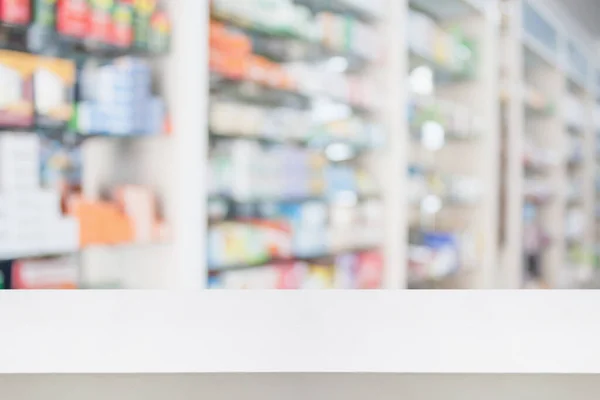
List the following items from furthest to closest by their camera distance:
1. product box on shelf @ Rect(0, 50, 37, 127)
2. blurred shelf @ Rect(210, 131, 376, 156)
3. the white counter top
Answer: blurred shelf @ Rect(210, 131, 376, 156)
product box on shelf @ Rect(0, 50, 37, 127)
the white counter top

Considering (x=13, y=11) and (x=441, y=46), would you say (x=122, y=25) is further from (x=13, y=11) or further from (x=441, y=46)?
(x=441, y=46)

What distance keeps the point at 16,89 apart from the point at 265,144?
39.4 inches

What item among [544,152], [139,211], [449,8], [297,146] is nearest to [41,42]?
[139,211]

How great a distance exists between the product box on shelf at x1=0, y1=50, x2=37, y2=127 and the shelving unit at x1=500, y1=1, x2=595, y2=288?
2922 mm

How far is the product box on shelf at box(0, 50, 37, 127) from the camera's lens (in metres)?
1.58

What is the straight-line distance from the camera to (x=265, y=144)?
2436 millimetres

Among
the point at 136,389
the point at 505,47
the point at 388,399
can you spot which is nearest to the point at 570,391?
the point at 388,399

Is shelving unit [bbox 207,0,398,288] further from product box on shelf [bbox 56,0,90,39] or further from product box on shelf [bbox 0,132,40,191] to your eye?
product box on shelf [bbox 0,132,40,191]

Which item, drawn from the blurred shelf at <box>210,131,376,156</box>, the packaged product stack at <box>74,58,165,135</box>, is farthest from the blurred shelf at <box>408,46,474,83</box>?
the packaged product stack at <box>74,58,165,135</box>

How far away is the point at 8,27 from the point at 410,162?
2231 millimetres

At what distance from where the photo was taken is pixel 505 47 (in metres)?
3.96

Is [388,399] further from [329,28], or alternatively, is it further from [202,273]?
[329,28]

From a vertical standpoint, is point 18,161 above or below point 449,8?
below

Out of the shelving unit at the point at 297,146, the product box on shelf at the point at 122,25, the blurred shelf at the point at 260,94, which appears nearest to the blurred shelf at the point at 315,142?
the shelving unit at the point at 297,146
